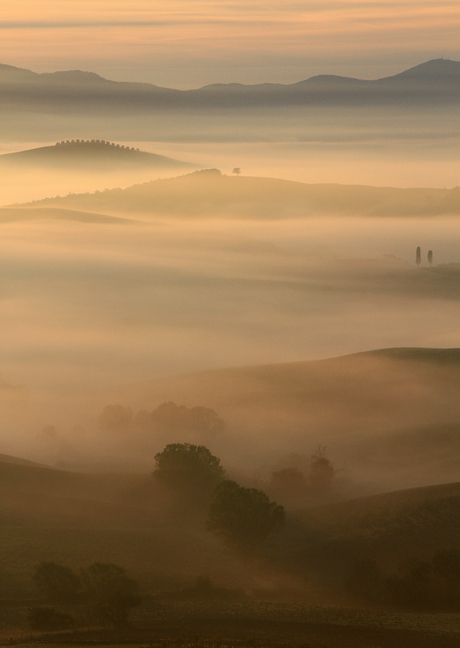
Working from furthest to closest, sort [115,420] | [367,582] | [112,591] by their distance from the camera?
[115,420] < [367,582] < [112,591]

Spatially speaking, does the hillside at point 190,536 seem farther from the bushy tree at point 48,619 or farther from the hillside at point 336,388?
the hillside at point 336,388

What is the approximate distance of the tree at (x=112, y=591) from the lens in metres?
38.1

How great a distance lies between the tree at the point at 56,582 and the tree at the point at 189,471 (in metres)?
18.1

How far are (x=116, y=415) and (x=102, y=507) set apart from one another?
123 feet

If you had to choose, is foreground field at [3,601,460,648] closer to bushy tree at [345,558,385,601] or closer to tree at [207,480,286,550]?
bushy tree at [345,558,385,601]

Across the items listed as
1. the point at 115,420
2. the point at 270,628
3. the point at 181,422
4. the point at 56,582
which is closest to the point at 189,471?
the point at 56,582

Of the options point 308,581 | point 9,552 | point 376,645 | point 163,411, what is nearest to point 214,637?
point 376,645

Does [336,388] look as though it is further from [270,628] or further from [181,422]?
[270,628]

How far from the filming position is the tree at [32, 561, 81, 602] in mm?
42156

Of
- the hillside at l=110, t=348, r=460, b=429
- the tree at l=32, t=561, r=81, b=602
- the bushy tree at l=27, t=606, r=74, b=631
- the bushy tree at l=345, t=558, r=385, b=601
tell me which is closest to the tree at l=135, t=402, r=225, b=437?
the hillside at l=110, t=348, r=460, b=429

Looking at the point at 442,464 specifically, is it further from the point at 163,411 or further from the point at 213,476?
the point at 163,411

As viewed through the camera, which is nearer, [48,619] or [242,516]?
[48,619]

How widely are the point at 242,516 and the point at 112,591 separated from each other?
13583 millimetres

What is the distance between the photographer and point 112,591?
131 ft
